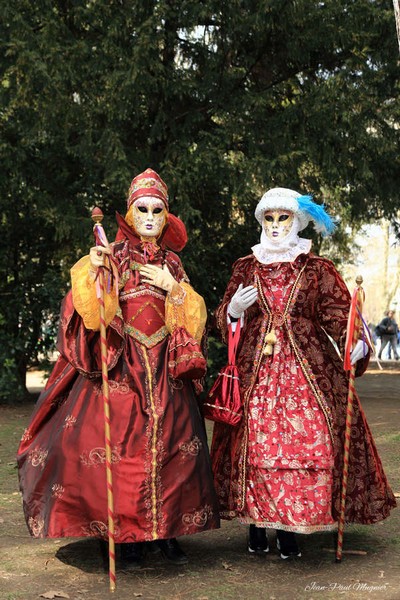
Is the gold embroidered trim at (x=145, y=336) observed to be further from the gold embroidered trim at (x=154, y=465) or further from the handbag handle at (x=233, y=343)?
the handbag handle at (x=233, y=343)

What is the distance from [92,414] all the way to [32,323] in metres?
7.08

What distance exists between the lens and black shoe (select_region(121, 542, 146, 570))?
15.2 feet

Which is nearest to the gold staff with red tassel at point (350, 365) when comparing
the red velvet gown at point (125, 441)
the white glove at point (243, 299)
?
the white glove at point (243, 299)

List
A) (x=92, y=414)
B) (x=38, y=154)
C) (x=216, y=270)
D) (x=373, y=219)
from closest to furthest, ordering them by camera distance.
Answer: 1. (x=92, y=414)
2. (x=38, y=154)
3. (x=216, y=270)
4. (x=373, y=219)

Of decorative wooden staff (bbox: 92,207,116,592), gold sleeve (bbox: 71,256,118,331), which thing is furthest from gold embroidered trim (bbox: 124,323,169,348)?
decorative wooden staff (bbox: 92,207,116,592)

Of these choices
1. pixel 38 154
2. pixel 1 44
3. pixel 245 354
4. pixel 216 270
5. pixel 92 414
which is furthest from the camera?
pixel 216 270

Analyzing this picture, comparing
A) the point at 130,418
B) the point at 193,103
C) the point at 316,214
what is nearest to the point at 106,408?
the point at 130,418

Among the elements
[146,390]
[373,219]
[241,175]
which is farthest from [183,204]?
[146,390]

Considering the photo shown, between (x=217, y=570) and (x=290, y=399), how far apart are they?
100 cm

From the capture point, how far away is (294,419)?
4590mm

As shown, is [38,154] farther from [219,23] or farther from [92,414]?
[92,414]

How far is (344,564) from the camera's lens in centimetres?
468

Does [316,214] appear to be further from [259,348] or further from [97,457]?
[97,457]

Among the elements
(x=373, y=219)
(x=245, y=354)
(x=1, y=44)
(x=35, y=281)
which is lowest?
(x=245, y=354)
